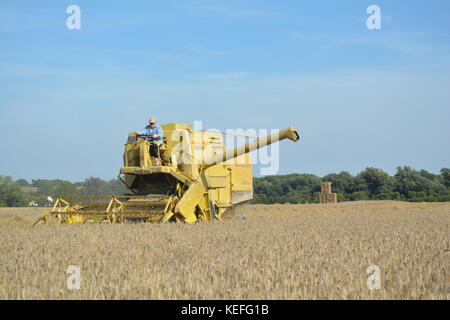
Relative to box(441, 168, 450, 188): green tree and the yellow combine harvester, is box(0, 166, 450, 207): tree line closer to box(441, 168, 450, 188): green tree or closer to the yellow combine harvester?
box(441, 168, 450, 188): green tree

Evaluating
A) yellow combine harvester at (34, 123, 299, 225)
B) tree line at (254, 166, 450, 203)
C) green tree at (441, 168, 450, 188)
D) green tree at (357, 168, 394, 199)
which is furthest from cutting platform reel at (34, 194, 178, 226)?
green tree at (441, 168, 450, 188)

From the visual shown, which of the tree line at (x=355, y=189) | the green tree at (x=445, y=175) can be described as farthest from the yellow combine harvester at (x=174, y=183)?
the green tree at (x=445, y=175)

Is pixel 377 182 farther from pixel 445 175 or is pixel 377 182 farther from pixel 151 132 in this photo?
pixel 151 132

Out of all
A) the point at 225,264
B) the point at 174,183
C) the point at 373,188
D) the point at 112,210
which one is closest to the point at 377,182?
the point at 373,188

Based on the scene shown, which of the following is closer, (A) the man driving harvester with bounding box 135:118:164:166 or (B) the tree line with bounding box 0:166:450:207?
(A) the man driving harvester with bounding box 135:118:164:166

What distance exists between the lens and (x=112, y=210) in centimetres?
1162

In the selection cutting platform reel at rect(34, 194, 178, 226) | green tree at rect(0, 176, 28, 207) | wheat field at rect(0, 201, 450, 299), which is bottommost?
wheat field at rect(0, 201, 450, 299)

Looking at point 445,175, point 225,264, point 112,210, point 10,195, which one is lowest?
point 225,264

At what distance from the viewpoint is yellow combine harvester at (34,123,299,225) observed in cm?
1152

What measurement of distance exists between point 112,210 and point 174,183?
5.13 ft

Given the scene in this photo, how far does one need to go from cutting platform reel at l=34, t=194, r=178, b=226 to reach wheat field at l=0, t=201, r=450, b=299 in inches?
82.4
